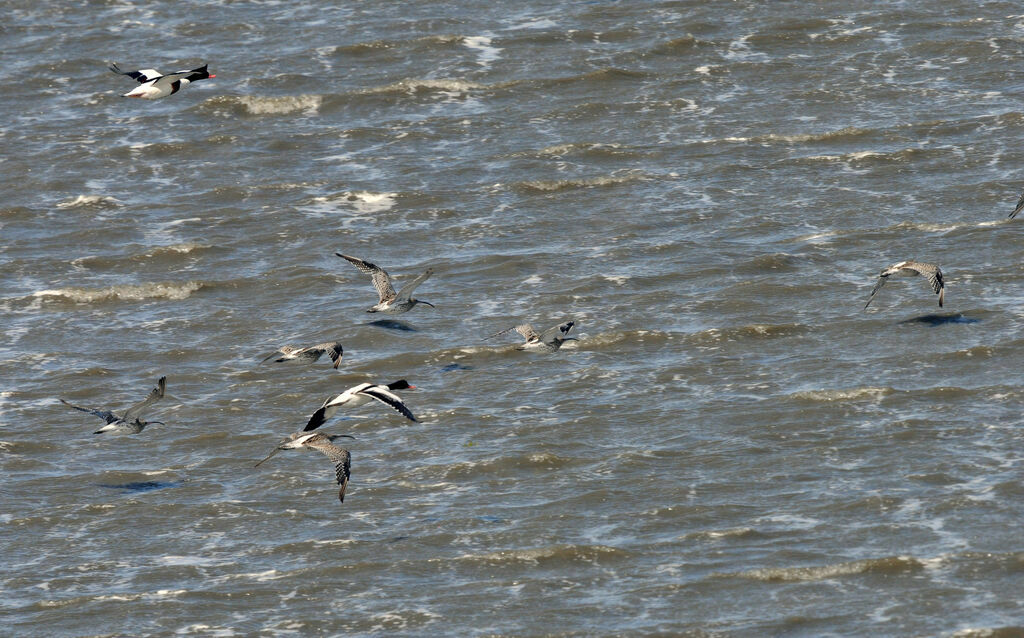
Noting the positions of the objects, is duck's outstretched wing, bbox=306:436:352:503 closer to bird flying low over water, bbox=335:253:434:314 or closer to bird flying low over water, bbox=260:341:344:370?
bird flying low over water, bbox=260:341:344:370

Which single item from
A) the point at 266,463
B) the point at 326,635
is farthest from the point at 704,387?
the point at 326,635

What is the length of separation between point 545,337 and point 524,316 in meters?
1.89

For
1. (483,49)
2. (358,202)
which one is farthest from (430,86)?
(358,202)

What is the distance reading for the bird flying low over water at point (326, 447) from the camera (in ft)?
64.5

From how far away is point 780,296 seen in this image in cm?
2731

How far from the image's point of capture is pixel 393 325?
27297 mm

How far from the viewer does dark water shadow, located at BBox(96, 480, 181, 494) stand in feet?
72.3

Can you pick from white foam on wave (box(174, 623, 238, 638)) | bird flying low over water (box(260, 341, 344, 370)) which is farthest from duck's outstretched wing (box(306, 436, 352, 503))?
bird flying low over water (box(260, 341, 344, 370))

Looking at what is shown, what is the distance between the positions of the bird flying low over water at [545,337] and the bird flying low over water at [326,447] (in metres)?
4.54

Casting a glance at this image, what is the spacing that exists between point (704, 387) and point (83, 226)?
13.9 meters

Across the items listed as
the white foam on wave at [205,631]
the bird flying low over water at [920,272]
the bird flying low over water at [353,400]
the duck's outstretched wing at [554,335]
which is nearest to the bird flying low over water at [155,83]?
the duck's outstretched wing at [554,335]

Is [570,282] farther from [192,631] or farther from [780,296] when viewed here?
[192,631]

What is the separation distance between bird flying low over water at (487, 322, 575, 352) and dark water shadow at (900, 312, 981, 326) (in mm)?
5091

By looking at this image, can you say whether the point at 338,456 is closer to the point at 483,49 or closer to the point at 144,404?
the point at 144,404
